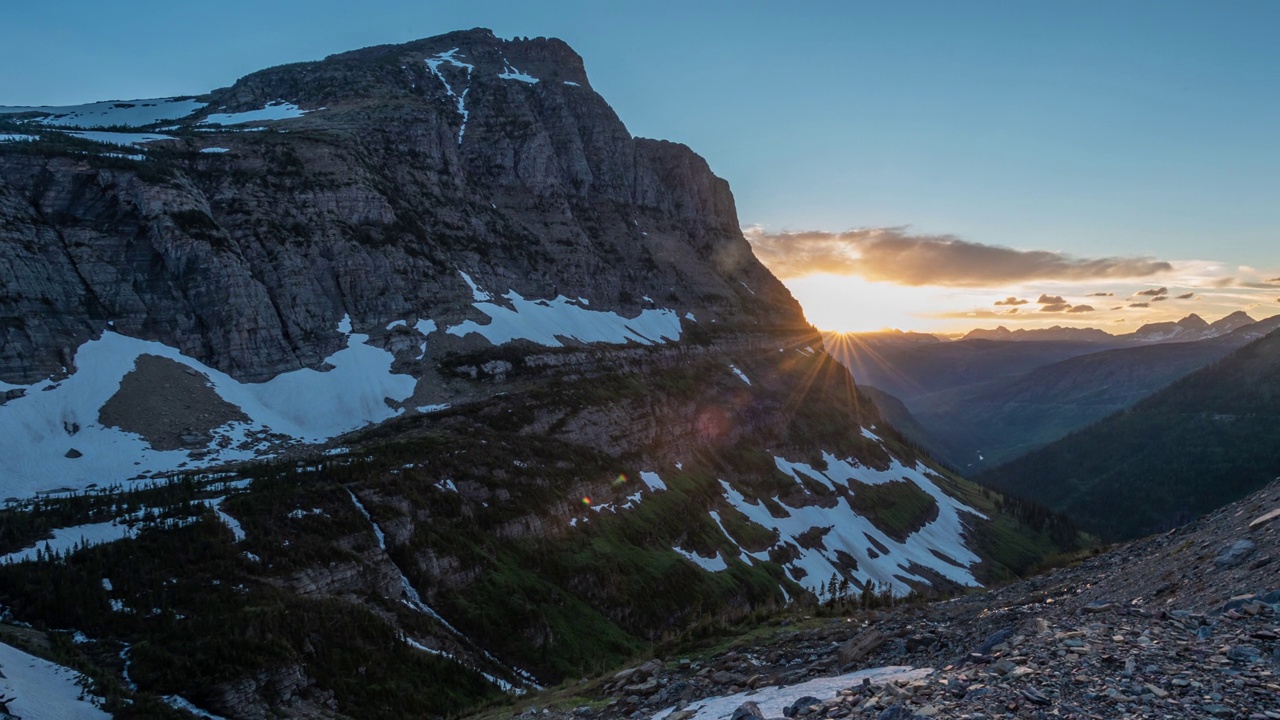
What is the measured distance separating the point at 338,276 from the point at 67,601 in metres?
67.6

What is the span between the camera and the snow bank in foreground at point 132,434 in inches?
2125

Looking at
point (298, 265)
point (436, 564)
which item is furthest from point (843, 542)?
point (298, 265)

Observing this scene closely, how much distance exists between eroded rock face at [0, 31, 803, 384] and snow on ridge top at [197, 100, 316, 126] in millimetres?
4561

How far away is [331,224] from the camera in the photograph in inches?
3784

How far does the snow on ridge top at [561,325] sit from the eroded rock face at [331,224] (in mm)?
3366

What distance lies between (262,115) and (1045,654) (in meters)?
162

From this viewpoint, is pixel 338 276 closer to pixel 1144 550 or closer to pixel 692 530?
pixel 692 530

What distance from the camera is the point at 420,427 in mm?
72500

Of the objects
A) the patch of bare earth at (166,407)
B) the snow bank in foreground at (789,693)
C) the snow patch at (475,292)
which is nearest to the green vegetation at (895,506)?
the snow patch at (475,292)

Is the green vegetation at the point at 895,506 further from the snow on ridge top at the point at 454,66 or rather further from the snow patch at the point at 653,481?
the snow on ridge top at the point at 454,66

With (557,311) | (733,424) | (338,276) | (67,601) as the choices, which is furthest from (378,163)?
(67,601)

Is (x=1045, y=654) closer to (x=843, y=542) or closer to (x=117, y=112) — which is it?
(x=843, y=542)

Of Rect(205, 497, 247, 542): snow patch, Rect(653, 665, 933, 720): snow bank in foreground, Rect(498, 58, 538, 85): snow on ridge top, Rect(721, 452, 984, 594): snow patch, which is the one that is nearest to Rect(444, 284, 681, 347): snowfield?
Rect(721, 452, 984, 594): snow patch

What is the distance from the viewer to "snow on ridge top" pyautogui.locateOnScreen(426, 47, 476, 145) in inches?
6211
